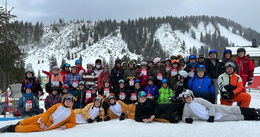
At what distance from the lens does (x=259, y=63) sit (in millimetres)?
42500

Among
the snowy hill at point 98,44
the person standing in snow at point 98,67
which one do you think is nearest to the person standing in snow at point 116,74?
the person standing in snow at point 98,67

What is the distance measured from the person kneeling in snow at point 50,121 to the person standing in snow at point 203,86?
3.42 m

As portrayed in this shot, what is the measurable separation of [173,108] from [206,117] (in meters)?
0.85

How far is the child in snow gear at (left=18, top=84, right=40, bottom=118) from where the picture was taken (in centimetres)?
743

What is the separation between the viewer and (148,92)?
7.54m

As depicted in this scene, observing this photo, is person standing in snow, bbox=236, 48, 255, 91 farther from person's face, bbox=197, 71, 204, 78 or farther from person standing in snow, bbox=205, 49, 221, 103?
person's face, bbox=197, 71, 204, 78

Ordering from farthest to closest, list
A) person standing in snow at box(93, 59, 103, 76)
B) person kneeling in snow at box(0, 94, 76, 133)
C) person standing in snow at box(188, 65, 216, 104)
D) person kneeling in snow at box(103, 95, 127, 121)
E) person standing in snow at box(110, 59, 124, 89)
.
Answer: person standing in snow at box(93, 59, 103, 76) → person standing in snow at box(110, 59, 124, 89) → person kneeling in snow at box(103, 95, 127, 121) → person standing in snow at box(188, 65, 216, 104) → person kneeling in snow at box(0, 94, 76, 133)

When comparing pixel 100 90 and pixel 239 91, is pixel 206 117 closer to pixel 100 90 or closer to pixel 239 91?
pixel 239 91

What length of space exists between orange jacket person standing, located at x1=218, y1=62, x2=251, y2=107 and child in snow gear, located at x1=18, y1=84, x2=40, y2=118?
234 inches

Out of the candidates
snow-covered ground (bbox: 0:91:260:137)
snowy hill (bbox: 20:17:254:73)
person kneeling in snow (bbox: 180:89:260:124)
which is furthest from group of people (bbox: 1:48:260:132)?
snowy hill (bbox: 20:17:254:73)

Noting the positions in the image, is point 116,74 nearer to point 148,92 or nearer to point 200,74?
point 148,92

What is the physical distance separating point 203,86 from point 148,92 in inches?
79.4

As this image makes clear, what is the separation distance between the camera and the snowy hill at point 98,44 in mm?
131125

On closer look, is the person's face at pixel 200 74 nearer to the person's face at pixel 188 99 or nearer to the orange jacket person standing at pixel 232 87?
the orange jacket person standing at pixel 232 87
